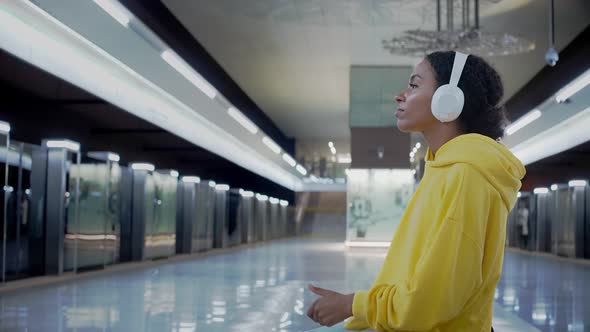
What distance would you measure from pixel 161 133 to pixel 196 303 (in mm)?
9945

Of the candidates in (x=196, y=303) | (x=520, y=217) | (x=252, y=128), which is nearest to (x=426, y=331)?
(x=196, y=303)

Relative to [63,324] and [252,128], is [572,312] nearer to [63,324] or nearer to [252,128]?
[63,324]

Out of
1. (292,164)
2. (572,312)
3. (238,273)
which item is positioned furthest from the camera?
(292,164)

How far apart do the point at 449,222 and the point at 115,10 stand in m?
10.7

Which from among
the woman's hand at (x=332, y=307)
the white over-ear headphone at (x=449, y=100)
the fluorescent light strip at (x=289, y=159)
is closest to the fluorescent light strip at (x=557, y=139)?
the fluorescent light strip at (x=289, y=159)

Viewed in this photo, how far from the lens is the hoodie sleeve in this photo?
149cm

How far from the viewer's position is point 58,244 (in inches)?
555

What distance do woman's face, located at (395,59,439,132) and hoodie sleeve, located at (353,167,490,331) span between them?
321 millimetres

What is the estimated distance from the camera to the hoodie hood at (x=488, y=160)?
157 cm

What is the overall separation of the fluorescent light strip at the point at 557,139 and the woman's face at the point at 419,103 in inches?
719

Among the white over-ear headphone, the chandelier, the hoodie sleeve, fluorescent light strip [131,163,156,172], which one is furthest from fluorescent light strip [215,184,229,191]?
the hoodie sleeve

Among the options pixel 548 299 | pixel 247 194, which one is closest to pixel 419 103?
pixel 548 299

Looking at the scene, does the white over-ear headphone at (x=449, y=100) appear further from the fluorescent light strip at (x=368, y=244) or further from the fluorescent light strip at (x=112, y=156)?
the fluorescent light strip at (x=368, y=244)

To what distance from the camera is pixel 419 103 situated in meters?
1.85
